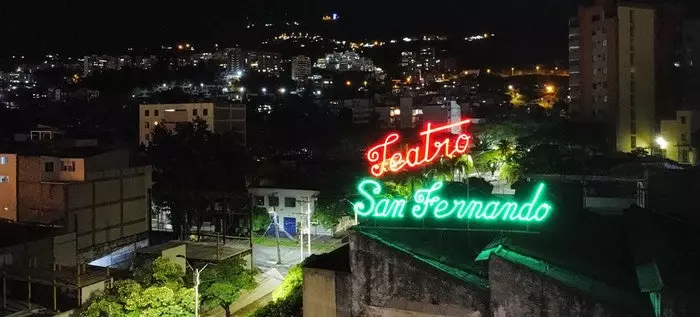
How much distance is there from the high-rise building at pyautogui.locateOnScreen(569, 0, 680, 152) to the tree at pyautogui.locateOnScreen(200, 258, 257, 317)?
4744 cm

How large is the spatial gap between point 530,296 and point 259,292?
58.3ft

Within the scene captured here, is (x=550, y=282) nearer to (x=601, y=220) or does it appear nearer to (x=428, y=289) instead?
(x=428, y=289)

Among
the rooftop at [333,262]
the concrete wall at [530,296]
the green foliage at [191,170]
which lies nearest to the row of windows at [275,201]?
the green foliage at [191,170]

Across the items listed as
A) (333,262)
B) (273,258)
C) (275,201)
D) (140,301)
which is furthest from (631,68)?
(140,301)

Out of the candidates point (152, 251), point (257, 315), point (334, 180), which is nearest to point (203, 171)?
point (334, 180)

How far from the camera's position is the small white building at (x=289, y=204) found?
4250 centimetres

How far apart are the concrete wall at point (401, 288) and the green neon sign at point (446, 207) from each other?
5.68ft

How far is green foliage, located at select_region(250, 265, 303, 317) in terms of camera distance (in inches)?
741

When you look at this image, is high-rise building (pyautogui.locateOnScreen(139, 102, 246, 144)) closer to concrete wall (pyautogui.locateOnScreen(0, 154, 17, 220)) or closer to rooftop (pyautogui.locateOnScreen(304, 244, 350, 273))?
concrete wall (pyautogui.locateOnScreen(0, 154, 17, 220))

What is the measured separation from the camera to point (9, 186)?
37.1 meters

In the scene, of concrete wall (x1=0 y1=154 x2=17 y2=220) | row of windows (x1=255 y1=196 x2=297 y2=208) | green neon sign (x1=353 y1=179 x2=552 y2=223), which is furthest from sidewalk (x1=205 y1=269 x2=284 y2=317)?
concrete wall (x1=0 y1=154 x2=17 y2=220)

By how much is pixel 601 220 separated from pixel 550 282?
263 inches

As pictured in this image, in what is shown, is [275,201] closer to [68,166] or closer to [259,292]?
[68,166]

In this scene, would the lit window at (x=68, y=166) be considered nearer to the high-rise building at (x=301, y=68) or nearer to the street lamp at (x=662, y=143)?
the street lamp at (x=662, y=143)
